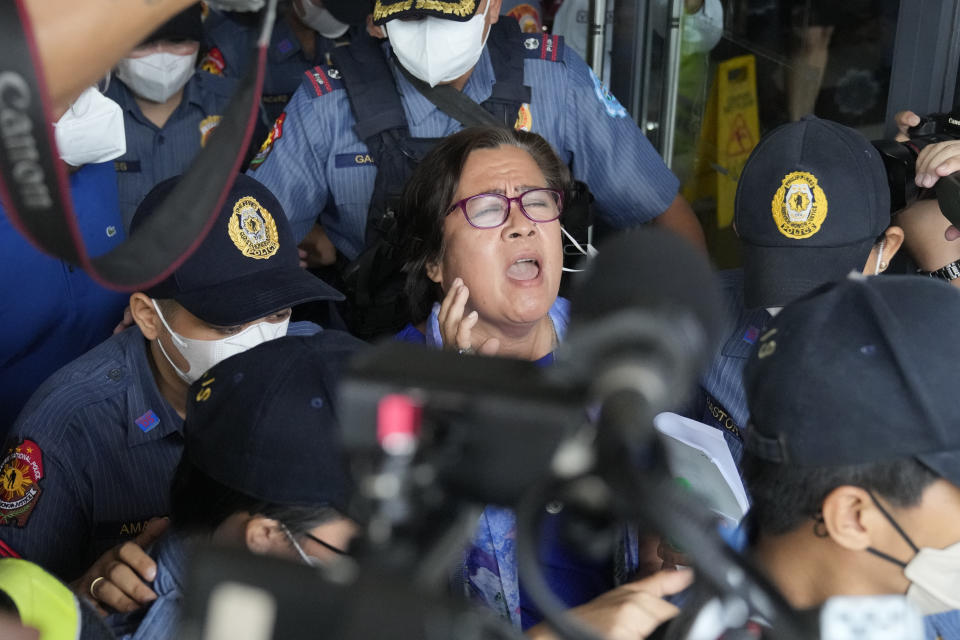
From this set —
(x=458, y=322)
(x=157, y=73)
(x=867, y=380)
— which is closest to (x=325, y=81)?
(x=157, y=73)

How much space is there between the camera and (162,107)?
11.1ft

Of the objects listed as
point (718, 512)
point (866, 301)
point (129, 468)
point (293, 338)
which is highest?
point (866, 301)

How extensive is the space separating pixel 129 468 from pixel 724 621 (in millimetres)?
1755

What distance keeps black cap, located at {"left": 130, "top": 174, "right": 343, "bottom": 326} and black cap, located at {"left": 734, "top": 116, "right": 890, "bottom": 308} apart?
2.96 ft

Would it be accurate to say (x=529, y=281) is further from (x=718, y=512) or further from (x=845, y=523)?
(x=845, y=523)

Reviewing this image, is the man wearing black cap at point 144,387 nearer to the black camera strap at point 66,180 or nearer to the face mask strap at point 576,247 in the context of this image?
the face mask strap at point 576,247

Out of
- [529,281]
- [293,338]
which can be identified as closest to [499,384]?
[293,338]

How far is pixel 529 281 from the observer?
7.46 ft

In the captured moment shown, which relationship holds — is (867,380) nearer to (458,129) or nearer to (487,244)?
(487,244)

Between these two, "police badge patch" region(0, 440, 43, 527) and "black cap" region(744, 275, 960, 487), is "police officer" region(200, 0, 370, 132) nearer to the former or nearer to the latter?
"police badge patch" region(0, 440, 43, 527)

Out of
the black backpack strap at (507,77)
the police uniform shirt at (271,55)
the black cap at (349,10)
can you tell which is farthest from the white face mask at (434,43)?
the black cap at (349,10)

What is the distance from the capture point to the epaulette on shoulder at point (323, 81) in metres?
2.82

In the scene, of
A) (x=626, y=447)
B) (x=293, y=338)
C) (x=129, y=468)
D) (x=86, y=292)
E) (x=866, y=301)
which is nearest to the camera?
(x=626, y=447)

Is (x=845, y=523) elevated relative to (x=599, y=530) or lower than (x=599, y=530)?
lower
